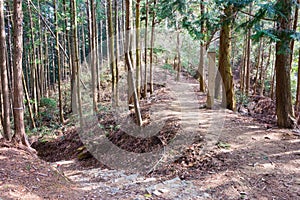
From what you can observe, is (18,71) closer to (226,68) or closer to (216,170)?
(216,170)

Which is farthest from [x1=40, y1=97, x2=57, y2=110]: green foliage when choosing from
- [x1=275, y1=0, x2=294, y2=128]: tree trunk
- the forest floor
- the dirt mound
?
[x1=275, y1=0, x2=294, y2=128]: tree trunk

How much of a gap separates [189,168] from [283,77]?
349 centimetres

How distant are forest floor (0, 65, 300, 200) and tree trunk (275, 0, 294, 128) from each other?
363 mm

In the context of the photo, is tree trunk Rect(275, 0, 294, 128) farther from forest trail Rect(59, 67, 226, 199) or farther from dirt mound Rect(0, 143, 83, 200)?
dirt mound Rect(0, 143, 83, 200)

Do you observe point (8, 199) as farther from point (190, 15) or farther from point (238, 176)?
point (190, 15)

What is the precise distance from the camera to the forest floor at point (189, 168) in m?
3.63


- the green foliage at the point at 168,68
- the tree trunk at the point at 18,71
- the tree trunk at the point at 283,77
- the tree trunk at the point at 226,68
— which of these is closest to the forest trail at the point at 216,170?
the tree trunk at the point at 283,77

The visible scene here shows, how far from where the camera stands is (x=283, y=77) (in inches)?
228

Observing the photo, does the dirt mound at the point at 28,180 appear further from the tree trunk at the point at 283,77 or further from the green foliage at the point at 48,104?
the green foliage at the point at 48,104

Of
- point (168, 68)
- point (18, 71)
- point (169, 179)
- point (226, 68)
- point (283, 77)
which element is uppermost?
point (168, 68)

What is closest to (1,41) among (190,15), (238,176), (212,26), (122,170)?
(122,170)

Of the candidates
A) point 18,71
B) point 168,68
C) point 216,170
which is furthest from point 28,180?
point 168,68

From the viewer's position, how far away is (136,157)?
612 centimetres

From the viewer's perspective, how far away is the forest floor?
3.63 meters
